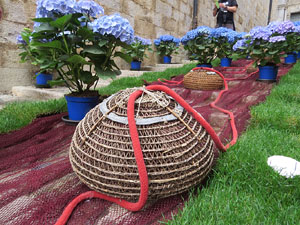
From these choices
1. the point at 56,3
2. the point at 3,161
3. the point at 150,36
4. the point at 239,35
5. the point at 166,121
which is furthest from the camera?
the point at 150,36

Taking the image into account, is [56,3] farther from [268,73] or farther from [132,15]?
[132,15]

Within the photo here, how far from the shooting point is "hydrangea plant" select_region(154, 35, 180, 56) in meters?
6.00

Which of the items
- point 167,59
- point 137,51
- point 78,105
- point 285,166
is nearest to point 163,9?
point 167,59

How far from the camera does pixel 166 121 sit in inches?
38.7

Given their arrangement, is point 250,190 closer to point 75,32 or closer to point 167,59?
point 75,32

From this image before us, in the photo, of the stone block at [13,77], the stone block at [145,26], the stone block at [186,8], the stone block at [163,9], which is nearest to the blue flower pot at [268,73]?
the stone block at [145,26]

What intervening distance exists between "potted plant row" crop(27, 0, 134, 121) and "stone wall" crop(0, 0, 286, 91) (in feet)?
5.88

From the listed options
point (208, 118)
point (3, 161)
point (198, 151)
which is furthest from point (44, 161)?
point (208, 118)

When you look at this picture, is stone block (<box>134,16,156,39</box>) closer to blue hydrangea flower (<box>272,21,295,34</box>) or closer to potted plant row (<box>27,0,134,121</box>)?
blue hydrangea flower (<box>272,21,295,34</box>)

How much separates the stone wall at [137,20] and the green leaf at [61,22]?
6.93 ft

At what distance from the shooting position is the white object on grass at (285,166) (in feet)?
3.27

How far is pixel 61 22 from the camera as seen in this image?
1.65 metres

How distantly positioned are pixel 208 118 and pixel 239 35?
10.8ft

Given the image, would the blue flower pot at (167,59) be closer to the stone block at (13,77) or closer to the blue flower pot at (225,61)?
the blue flower pot at (225,61)
